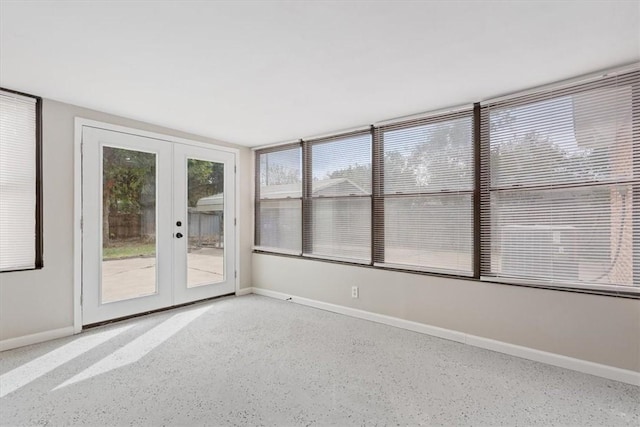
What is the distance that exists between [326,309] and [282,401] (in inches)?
79.9

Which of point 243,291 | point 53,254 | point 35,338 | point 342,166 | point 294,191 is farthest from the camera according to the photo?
point 243,291

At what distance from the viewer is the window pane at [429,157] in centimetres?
314

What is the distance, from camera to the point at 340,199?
4074mm

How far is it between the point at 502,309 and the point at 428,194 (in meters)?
1.26

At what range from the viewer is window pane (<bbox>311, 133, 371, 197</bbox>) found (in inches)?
152

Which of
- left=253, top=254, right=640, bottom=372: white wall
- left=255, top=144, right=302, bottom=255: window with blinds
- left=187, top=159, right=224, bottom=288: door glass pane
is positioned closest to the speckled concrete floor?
left=253, top=254, right=640, bottom=372: white wall

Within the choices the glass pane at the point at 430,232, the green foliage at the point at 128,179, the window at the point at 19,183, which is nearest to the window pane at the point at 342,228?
the glass pane at the point at 430,232

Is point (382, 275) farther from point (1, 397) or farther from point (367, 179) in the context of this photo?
point (1, 397)

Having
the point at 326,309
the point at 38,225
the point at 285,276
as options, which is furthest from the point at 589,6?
the point at 38,225

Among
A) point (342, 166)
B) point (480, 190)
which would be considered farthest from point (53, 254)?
point (480, 190)

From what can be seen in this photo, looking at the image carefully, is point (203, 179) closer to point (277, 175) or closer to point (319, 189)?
point (277, 175)

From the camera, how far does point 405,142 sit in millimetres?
3523

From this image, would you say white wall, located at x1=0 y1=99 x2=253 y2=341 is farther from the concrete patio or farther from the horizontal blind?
the horizontal blind

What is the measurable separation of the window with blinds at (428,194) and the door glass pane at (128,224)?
2697mm
